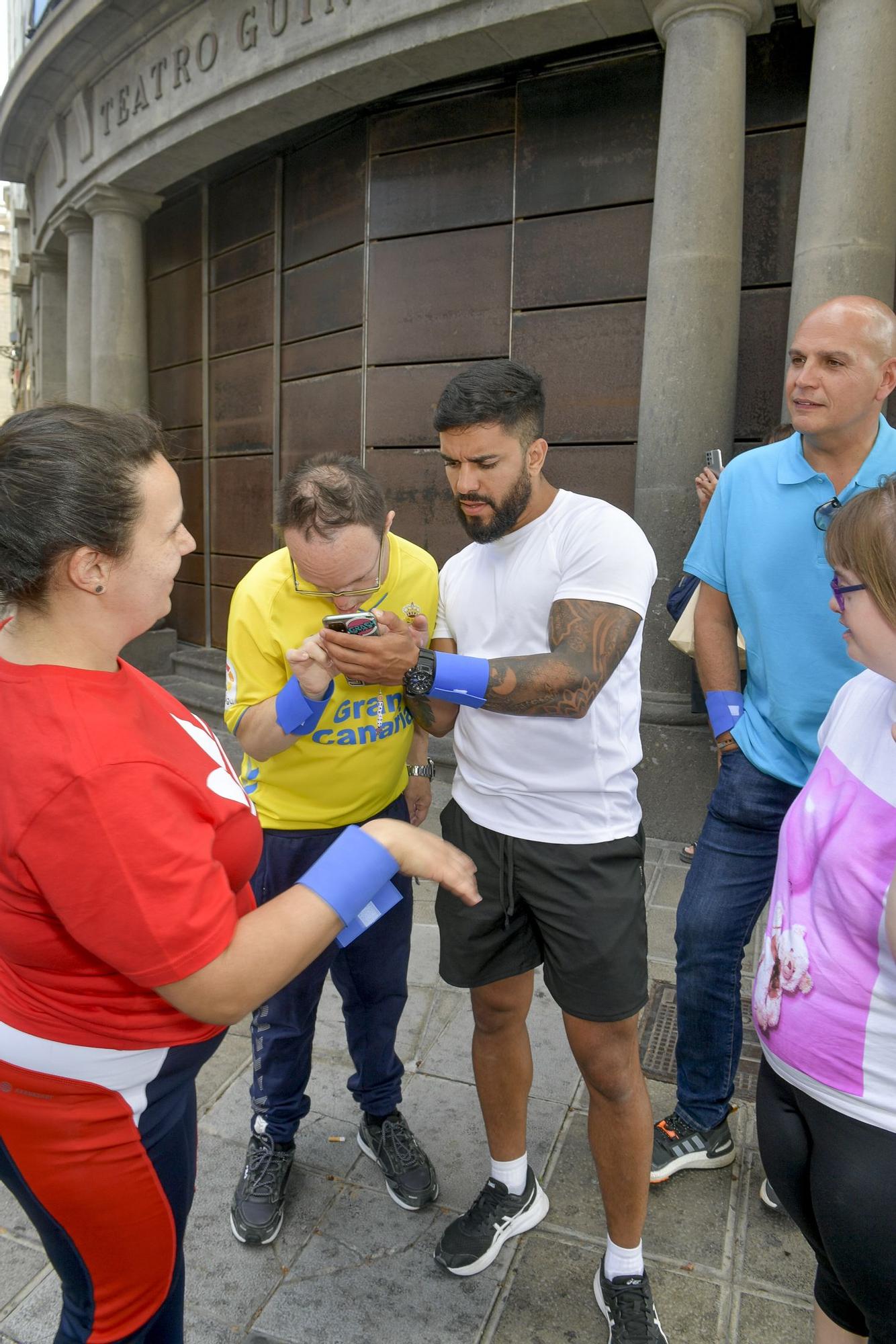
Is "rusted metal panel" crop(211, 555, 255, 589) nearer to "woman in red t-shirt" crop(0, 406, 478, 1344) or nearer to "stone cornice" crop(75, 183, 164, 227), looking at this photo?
"stone cornice" crop(75, 183, 164, 227)

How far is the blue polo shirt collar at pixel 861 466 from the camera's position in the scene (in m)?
2.53

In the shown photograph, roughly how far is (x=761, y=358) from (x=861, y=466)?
3635 millimetres

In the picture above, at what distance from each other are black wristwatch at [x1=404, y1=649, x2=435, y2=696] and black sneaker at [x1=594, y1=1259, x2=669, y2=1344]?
4.87ft

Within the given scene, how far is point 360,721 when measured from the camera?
2.54 meters

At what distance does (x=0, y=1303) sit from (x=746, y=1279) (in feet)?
6.09

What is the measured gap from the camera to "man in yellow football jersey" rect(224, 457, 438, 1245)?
236cm

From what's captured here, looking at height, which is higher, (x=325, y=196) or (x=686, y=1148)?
(x=325, y=196)

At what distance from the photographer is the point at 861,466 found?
254 cm

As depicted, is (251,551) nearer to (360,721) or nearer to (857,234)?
(857,234)

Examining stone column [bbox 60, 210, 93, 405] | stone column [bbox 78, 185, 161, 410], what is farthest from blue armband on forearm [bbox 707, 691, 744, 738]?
stone column [bbox 60, 210, 93, 405]

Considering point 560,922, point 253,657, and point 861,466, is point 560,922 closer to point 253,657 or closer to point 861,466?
point 253,657

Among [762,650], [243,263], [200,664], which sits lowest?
[200,664]

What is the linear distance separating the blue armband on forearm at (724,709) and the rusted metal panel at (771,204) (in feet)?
12.8

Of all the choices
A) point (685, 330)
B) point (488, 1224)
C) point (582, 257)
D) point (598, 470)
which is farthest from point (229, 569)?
point (488, 1224)
